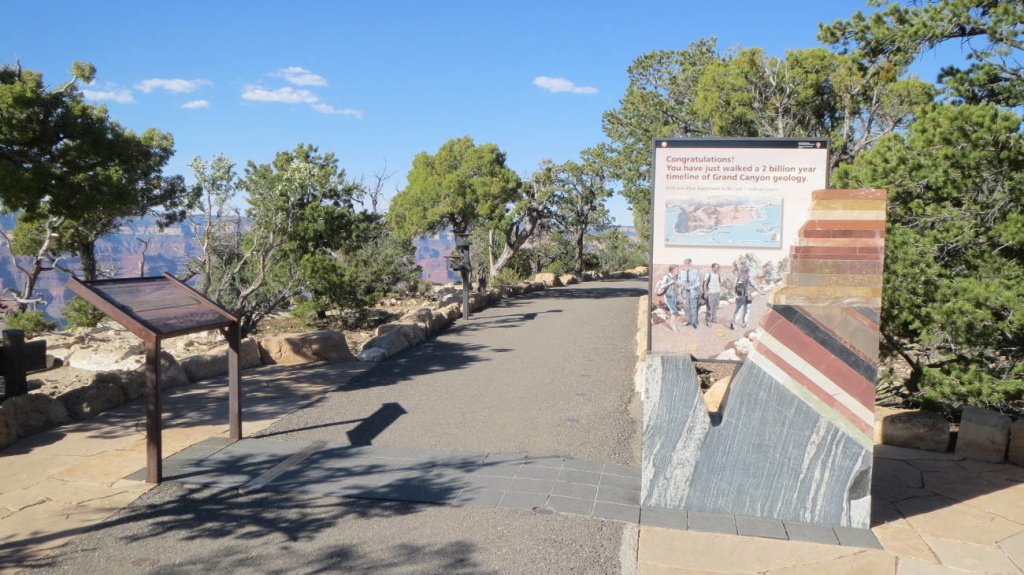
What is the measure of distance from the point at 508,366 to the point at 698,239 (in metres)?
4.49

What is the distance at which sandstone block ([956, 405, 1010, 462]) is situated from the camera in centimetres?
599

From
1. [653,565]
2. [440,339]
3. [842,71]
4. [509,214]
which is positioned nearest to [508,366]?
[440,339]

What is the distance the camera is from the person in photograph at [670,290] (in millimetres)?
6230

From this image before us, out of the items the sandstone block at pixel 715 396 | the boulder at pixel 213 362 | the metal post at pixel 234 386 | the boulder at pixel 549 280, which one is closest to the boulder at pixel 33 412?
the metal post at pixel 234 386

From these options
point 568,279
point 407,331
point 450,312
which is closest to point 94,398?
point 407,331

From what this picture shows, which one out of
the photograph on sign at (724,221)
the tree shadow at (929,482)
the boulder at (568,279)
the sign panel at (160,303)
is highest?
the photograph on sign at (724,221)

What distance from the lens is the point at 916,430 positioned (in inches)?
251

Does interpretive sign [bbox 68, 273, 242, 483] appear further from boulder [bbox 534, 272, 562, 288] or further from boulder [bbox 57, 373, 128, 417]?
boulder [bbox 534, 272, 562, 288]

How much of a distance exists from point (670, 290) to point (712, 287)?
1.13 ft

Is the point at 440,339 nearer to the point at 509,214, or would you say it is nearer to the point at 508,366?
the point at 508,366

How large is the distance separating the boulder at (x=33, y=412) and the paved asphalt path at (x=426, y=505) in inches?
77.3

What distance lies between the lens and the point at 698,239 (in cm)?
613

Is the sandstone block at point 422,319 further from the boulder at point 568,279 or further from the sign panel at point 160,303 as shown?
the boulder at point 568,279

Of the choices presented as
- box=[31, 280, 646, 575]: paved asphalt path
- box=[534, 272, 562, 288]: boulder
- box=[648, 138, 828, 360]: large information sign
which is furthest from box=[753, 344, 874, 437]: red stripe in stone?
box=[534, 272, 562, 288]: boulder
